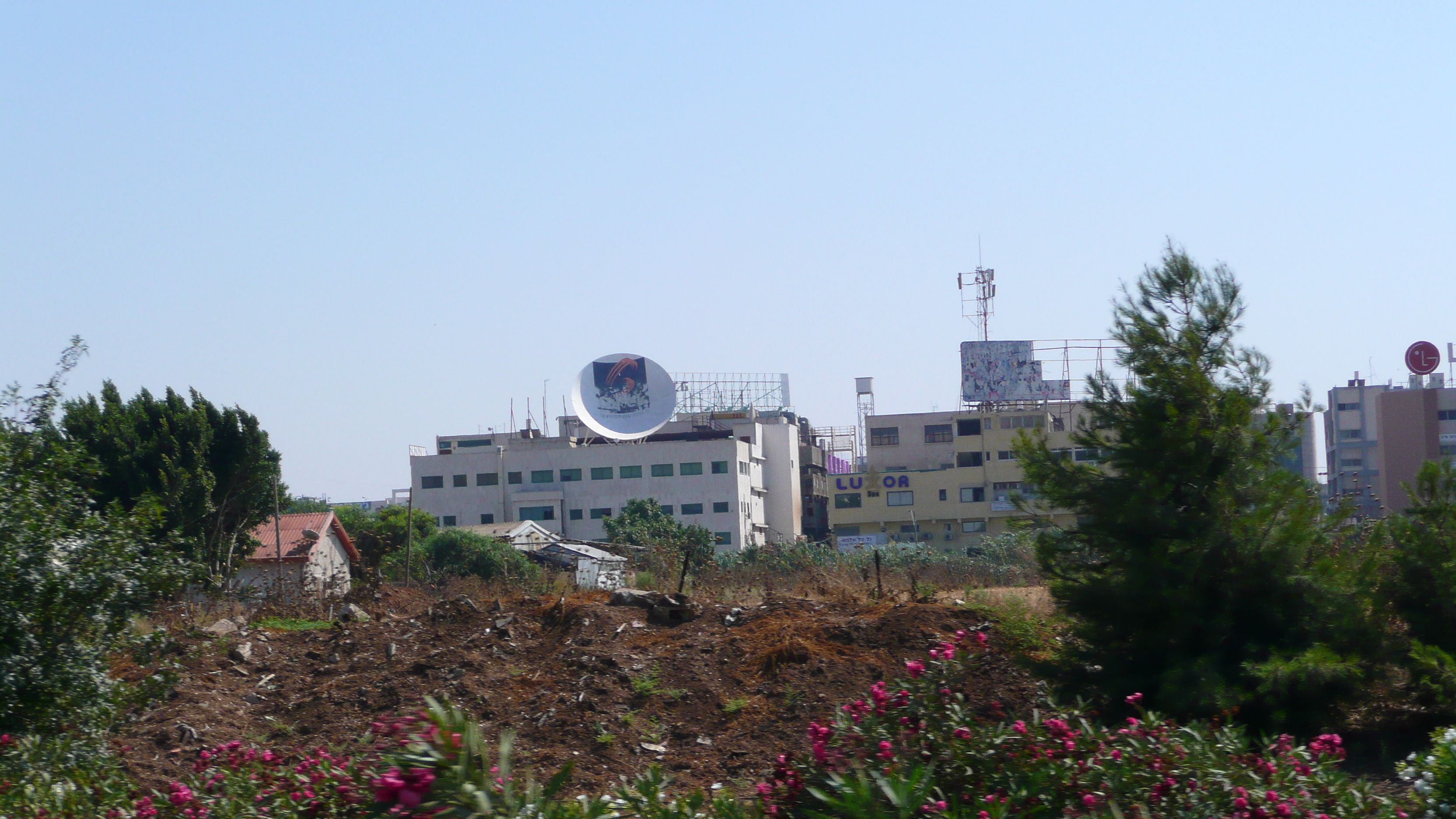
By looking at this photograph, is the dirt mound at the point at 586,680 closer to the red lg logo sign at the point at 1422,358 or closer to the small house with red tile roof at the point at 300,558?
the small house with red tile roof at the point at 300,558

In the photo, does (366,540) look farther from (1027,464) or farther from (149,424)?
(1027,464)

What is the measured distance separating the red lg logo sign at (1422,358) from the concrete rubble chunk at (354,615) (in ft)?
102

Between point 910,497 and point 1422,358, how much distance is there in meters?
38.4

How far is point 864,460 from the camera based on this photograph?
8250 cm

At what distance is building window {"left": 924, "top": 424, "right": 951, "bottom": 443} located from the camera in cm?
7412

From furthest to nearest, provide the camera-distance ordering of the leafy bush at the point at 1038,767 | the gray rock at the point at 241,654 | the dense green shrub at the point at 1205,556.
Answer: the gray rock at the point at 241,654, the dense green shrub at the point at 1205,556, the leafy bush at the point at 1038,767

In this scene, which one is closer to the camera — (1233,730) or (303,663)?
(1233,730)

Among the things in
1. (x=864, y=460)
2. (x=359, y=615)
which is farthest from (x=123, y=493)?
(x=864, y=460)

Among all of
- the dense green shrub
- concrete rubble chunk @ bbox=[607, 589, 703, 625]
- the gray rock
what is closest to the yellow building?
concrete rubble chunk @ bbox=[607, 589, 703, 625]

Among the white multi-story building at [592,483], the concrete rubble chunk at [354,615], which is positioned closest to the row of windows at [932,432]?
the white multi-story building at [592,483]

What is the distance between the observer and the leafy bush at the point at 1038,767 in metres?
4.11

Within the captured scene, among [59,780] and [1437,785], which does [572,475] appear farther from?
[1437,785]

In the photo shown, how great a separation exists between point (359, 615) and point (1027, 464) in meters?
8.82

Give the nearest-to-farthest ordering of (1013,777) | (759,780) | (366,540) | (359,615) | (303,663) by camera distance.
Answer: (1013,777) < (759,780) < (303,663) < (359,615) < (366,540)
